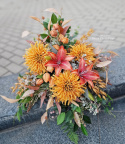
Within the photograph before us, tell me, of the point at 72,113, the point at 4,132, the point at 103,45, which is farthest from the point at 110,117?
the point at 103,45

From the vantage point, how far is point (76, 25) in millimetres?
4723

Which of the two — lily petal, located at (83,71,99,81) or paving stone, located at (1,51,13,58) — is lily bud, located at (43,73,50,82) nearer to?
lily petal, located at (83,71,99,81)

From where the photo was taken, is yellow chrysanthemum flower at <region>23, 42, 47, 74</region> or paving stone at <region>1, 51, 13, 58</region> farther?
paving stone at <region>1, 51, 13, 58</region>

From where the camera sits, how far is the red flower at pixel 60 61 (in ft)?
4.07

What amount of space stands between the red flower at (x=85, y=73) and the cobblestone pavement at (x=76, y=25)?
1891mm

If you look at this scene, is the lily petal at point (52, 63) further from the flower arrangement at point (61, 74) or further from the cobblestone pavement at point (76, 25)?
the cobblestone pavement at point (76, 25)

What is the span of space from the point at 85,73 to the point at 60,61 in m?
0.25

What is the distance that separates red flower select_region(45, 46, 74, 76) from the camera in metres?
1.24

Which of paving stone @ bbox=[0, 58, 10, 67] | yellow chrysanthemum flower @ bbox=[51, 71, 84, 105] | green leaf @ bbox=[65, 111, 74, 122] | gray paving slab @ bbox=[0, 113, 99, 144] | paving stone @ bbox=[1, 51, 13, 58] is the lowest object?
gray paving slab @ bbox=[0, 113, 99, 144]

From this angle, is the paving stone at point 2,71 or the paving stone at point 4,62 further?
the paving stone at point 4,62

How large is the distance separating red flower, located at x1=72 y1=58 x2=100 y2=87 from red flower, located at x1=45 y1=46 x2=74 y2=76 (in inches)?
3.7

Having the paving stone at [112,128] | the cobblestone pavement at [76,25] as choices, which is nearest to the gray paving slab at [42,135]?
the paving stone at [112,128]

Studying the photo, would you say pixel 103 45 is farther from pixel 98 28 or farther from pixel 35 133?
pixel 35 133

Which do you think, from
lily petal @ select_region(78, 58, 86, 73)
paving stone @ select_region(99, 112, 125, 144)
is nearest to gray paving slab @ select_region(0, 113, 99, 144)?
paving stone @ select_region(99, 112, 125, 144)
